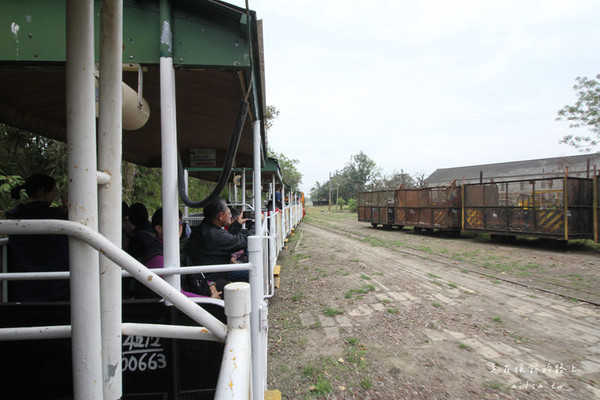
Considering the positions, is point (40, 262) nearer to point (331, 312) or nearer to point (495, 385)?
point (331, 312)

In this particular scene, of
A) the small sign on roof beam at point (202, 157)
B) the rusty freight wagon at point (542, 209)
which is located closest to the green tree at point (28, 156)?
the small sign on roof beam at point (202, 157)

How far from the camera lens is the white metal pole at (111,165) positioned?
93cm

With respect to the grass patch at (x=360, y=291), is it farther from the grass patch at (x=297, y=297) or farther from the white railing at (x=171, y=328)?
the white railing at (x=171, y=328)

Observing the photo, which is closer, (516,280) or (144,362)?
(144,362)

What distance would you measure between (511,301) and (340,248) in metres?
5.56

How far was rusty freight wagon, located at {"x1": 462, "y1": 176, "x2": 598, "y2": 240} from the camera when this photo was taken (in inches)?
356

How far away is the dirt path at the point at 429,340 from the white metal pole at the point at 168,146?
1.69 m

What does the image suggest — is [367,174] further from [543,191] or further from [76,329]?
[76,329]

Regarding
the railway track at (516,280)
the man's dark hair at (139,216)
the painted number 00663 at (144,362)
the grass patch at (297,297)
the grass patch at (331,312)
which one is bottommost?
the grass patch at (331,312)

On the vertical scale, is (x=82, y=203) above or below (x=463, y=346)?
above

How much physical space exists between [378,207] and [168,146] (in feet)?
50.0

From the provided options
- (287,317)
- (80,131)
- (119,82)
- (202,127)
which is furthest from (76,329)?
(287,317)

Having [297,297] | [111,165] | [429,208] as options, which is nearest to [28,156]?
[297,297]

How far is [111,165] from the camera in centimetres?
96
